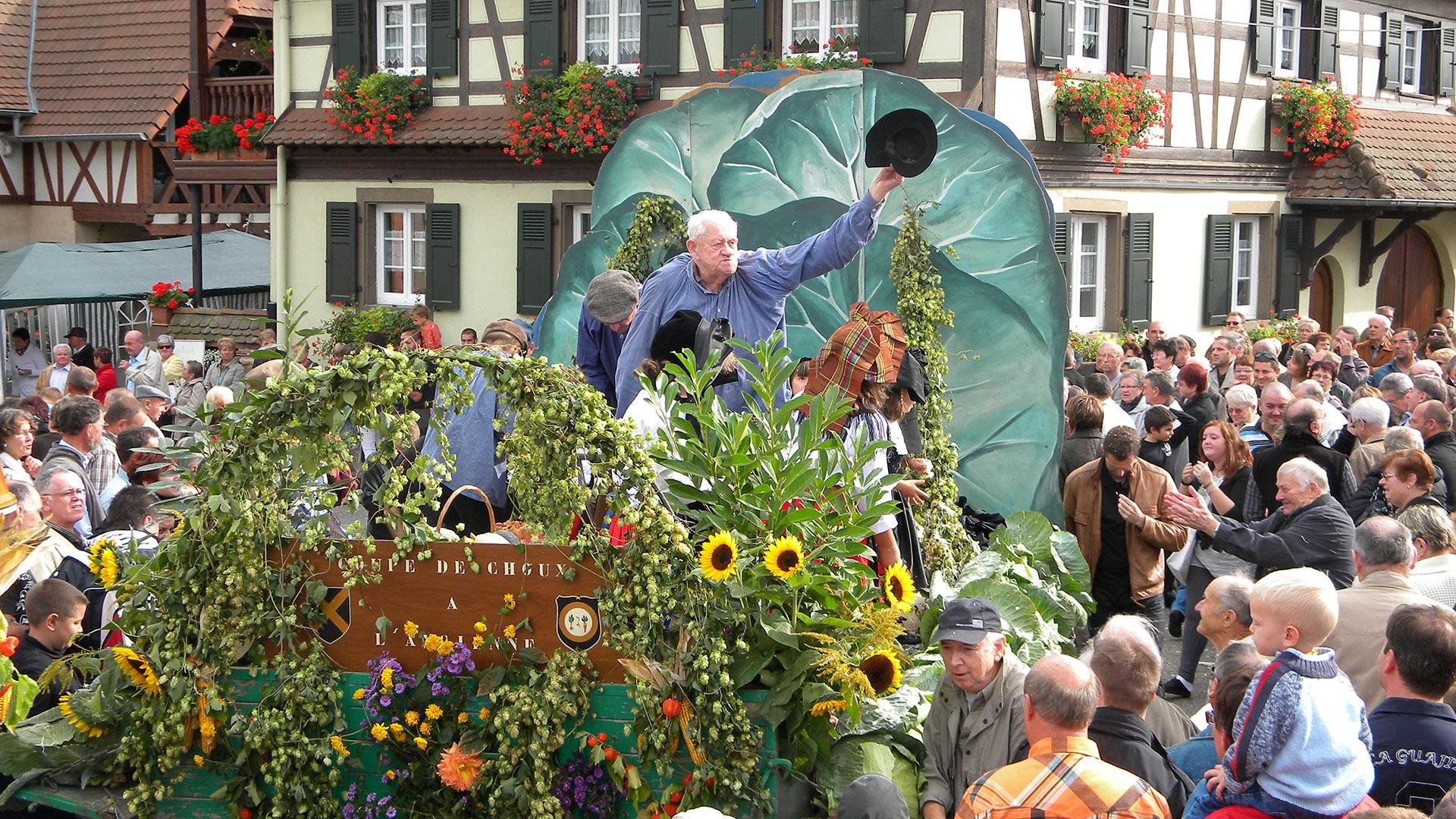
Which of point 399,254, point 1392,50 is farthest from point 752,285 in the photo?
point 1392,50

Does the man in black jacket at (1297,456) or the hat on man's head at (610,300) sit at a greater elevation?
the hat on man's head at (610,300)

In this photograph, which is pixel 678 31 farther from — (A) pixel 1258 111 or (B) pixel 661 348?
(B) pixel 661 348

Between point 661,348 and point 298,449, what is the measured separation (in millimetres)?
2163

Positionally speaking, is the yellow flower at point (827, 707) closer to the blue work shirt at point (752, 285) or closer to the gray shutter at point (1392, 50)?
the blue work shirt at point (752, 285)

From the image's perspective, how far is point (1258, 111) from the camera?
1717 centimetres

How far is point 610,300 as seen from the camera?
640 cm

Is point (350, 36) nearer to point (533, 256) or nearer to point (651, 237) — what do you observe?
point (533, 256)

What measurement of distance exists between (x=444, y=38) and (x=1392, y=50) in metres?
11.8

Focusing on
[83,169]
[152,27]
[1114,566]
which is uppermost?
[152,27]

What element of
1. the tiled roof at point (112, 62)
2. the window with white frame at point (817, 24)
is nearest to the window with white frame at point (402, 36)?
the window with white frame at point (817, 24)

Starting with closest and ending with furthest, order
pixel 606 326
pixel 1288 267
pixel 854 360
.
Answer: pixel 854 360 → pixel 606 326 → pixel 1288 267

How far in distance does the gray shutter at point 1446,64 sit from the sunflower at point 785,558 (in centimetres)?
1920

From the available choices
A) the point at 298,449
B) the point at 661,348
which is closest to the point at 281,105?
the point at 661,348

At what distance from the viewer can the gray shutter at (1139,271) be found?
1573 centimetres
